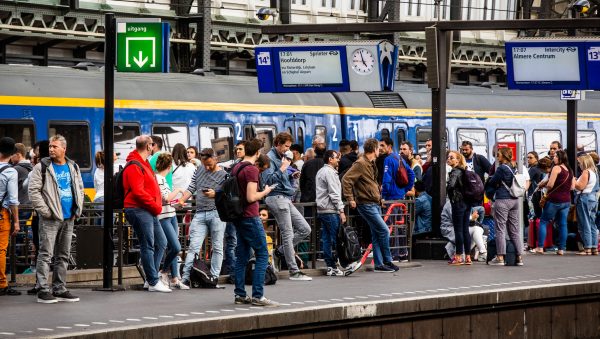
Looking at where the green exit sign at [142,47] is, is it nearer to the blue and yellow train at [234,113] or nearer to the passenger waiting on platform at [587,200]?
the blue and yellow train at [234,113]

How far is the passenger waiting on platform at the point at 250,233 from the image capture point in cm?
1491

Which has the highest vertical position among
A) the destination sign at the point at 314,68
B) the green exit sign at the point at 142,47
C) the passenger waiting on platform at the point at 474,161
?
the destination sign at the point at 314,68

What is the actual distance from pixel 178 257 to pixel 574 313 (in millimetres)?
4855

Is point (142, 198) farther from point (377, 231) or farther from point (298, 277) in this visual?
point (377, 231)

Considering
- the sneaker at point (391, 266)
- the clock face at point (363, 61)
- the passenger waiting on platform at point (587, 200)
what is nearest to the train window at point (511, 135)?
the passenger waiting on platform at point (587, 200)

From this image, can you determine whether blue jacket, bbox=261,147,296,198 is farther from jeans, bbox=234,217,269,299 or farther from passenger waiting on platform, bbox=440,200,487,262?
passenger waiting on platform, bbox=440,200,487,262

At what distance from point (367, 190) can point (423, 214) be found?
304 centimetres

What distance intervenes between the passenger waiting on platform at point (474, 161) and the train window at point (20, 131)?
23.7ft

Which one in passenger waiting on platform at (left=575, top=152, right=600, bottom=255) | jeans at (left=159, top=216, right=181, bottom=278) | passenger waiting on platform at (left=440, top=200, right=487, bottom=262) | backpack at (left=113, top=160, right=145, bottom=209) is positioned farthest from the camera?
passenger waiting on platform at (left=575, top=152, right=600, bottom=255)

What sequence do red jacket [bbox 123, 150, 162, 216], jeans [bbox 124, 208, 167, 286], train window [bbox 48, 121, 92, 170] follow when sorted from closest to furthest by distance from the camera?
1. red jacket [bbox 123, 150, 162, 216]
2. jeans [bbox 124, 208, 167, 286]
3. train window [bbox 48, 121, 92, 170]

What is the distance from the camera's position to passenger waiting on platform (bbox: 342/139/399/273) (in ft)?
63.3

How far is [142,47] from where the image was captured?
16188 millimetres

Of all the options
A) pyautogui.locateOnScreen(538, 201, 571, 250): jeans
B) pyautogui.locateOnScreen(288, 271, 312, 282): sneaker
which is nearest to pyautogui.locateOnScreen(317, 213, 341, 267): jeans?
pyautogui.locateOnScreen(288, 271, 312, 282): sneaker

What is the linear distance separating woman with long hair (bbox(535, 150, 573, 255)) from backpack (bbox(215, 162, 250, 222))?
943 centimetres
